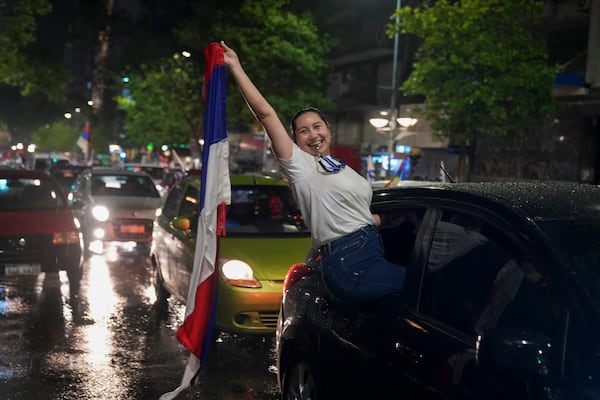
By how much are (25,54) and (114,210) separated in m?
18.2

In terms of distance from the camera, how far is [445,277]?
3.43m

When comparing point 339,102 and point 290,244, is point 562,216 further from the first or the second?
point 339,102

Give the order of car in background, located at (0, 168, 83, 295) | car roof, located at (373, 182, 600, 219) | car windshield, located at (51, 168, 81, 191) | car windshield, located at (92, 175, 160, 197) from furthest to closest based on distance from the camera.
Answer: car windshield, located at (51, 168, 81, 191)
car windshield, located at (92, 175, 160, 197)
car in background, located at (0, 168, 83, 295)
car roof, located at (373, 182, 600, 219)

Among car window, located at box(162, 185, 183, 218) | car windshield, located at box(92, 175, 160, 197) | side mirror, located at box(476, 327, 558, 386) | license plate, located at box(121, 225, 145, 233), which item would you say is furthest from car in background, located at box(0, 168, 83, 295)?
side mirror, located at box(476, 327, 558, 386)

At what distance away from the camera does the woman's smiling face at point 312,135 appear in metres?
4.28

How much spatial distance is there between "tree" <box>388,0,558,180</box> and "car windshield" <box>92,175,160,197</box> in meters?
9.31

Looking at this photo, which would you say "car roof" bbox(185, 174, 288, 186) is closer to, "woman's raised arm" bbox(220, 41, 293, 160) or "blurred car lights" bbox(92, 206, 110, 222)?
"woman's raised arm" bbox(220, 41, 293, 160)

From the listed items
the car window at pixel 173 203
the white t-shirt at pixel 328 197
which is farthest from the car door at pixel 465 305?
the car window at pixel 173 203

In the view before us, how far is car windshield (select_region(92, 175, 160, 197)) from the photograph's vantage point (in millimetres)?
16328

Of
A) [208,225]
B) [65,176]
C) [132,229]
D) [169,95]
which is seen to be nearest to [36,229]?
[132,229]

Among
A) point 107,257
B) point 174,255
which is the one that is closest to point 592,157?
point 107,257

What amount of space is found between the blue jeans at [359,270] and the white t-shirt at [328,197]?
5 cm

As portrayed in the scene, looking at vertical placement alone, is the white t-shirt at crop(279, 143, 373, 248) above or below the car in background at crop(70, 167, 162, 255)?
above

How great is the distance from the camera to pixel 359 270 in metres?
3.86
